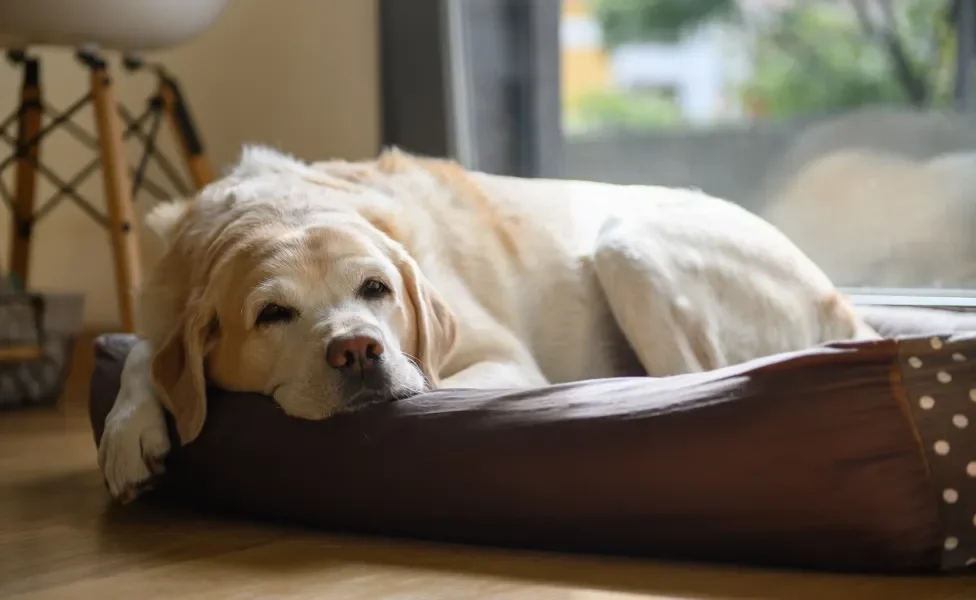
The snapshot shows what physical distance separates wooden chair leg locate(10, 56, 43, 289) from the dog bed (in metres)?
1.74

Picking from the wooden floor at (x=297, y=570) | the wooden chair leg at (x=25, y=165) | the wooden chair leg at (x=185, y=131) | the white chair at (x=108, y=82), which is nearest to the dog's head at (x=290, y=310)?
the wooden floor at (x=297, y=570)

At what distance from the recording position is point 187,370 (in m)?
1.73

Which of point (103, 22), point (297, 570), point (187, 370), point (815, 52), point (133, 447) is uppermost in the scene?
point (103, 22)

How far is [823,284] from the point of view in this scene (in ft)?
7.32

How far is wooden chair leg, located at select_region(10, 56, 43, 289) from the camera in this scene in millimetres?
3010

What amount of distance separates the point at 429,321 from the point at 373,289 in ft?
0.48

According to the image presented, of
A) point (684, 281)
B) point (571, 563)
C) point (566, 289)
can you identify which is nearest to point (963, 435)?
point (571, 563)

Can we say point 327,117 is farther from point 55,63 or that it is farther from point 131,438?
point 131,438

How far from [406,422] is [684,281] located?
775 mm

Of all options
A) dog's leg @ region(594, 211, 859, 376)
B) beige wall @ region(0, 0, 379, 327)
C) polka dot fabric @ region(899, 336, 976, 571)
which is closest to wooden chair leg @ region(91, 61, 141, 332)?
beige wall @ region(0, 0, 379, 327)

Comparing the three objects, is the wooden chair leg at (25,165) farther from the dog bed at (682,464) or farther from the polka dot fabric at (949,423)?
the polka dot fabric at (949,423)

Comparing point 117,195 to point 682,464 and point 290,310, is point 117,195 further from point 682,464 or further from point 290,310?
point 682,464

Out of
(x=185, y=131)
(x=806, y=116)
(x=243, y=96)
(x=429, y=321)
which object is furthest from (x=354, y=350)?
(x=243, y=96)

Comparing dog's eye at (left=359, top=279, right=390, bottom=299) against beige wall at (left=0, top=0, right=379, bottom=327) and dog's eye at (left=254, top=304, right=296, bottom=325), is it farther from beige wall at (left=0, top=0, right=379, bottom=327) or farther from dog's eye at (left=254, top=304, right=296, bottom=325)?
beige wall at (left=0, top=0, right=379, bottom=327)
